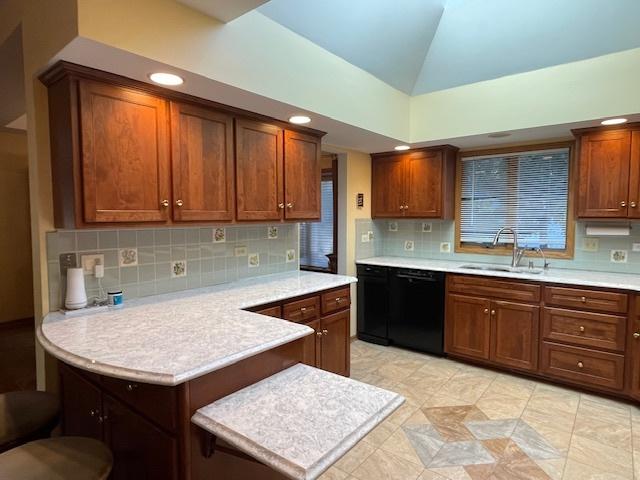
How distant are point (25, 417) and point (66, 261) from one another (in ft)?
2.60

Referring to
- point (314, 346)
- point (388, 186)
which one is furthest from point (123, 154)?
point (388, 186)

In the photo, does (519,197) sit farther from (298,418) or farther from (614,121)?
(298,418)

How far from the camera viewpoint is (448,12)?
2.87m

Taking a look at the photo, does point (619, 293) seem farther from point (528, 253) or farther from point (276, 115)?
point (276, 115)

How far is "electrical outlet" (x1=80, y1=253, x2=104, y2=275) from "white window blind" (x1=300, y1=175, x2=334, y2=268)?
2899mm

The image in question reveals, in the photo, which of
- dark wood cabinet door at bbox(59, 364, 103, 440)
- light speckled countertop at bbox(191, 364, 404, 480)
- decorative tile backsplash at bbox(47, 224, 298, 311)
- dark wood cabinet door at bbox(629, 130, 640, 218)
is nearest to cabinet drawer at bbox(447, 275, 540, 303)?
dark wood cabinet door at bbox(629, 130, 640, 218)

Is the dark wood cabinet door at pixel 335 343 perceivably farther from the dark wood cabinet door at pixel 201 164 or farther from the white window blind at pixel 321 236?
the white window blind at pixel 321 236

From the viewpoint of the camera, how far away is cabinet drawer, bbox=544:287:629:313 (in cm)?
285

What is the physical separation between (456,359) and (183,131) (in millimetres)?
3227

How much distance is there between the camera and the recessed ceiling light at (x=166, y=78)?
1.92 m

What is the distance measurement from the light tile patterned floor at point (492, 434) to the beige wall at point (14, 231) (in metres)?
4.46

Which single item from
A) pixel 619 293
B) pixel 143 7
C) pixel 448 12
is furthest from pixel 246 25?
pixel 619 293

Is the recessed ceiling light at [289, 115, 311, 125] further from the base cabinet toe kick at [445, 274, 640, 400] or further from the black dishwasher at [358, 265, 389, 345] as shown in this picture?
the base cabinet toe kick at [445, 274, 640, 400]

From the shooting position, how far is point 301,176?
9.95ft
